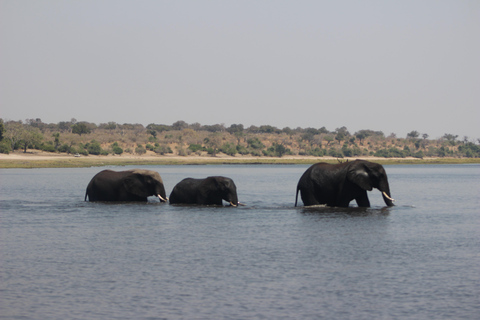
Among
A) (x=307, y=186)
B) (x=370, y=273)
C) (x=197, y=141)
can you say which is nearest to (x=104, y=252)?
(x=370, y=273)

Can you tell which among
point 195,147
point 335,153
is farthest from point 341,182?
point 335,153

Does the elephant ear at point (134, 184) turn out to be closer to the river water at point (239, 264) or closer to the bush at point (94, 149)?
the river water at point (239, 264)

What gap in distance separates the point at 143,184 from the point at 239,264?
16.4 metres

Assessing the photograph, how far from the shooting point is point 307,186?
93.5 feet

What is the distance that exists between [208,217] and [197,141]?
121 meters

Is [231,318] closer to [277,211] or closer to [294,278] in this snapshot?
[294,278]

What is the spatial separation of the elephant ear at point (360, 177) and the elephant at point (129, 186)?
30.5 ft

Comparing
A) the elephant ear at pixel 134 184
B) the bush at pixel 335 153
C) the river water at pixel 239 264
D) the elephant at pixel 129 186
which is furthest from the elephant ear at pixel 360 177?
the bush at pixel 335 153

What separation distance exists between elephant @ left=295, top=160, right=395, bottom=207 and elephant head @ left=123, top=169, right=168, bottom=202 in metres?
7.06

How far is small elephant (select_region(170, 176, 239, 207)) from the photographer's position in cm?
2968

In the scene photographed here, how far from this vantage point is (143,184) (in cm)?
3178

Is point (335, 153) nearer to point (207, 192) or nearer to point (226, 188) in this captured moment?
point (207, 192)

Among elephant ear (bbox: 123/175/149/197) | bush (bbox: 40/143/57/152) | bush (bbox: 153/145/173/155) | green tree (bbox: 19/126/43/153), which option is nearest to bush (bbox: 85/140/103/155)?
bush (bbox: 40/143/57/152)

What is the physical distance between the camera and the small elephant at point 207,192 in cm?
2968
